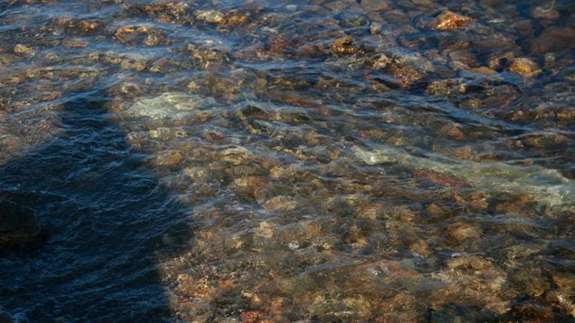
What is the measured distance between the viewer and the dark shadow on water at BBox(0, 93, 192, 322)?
543 cm

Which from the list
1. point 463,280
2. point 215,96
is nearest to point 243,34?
point 215,96

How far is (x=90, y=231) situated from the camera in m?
6.23

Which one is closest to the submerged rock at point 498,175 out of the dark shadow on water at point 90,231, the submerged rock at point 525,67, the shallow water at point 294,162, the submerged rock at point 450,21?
the shallow water at point 294,162

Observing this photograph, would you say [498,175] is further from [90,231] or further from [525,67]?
[90,231]

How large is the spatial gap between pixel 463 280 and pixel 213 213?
2568 mm

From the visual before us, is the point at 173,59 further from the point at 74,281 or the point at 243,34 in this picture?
the point at 74,281

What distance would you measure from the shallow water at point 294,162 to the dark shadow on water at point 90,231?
20 millimetres

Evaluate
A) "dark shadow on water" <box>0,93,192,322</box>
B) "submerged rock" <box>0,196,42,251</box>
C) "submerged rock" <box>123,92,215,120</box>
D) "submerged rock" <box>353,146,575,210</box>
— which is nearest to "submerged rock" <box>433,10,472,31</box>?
"submerged rock" <box>353,146,575,210</box>

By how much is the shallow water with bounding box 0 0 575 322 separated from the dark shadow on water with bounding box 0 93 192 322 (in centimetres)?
2

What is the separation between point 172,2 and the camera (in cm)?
1109

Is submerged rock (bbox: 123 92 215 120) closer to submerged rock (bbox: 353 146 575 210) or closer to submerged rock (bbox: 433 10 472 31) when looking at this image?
submerged rock (bbox: 353 146 575 210)

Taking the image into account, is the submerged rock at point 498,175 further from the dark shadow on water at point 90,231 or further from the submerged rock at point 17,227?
the submerged rock at point 17,227

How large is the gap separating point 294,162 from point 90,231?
2349 millimetres

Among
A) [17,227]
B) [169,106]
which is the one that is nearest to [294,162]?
[169,106]
